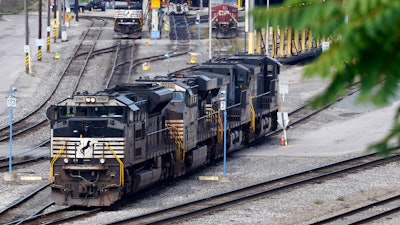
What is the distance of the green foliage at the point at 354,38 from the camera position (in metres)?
2.90

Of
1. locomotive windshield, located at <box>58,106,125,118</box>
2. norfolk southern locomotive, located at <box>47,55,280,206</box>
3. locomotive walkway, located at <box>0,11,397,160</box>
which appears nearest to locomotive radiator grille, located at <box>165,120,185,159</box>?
norfolk southern locomotive, located at <box>47,55,280,206</box>

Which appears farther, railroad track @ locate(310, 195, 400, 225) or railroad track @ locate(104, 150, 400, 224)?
railroad track @ locate(104, 150, 400, 224)

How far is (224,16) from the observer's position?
214 feet

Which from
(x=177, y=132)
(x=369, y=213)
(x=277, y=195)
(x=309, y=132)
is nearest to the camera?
(x=369, y=213)

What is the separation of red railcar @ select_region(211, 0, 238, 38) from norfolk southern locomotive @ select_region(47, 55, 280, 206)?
3692 centimetres

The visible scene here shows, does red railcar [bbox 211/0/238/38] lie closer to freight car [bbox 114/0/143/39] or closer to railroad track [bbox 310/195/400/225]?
freight car [bbox 114/0/143/39]

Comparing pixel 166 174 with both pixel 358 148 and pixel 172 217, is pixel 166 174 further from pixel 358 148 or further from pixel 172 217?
pixel 358 148

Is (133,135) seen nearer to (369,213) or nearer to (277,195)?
(277,195)

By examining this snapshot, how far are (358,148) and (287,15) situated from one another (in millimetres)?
28204

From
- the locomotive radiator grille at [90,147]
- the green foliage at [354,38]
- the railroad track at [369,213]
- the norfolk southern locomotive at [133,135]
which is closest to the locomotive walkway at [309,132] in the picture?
the railroad track at [369,213]

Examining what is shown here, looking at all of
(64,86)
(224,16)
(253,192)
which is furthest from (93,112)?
(224,16)

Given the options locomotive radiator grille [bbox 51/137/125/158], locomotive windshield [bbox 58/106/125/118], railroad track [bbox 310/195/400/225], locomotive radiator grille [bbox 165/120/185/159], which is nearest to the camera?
railroad track [bbox 310/195/400/225]

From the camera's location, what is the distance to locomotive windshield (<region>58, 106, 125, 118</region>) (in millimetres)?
19750

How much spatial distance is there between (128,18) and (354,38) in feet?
207
